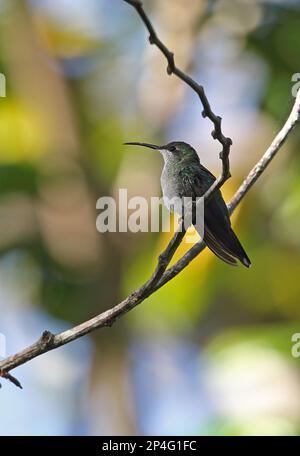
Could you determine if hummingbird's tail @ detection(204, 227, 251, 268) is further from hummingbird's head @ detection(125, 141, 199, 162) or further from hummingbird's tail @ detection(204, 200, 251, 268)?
hummingbird's head @ detection(125, 141, 199, 162)

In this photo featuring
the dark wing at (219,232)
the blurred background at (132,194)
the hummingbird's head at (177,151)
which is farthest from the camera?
the blurred background at (132,194)

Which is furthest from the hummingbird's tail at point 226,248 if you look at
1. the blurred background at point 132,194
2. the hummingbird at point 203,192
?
the blurred background at point 132,194

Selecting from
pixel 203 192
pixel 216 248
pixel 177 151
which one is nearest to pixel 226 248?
pixel 216 248

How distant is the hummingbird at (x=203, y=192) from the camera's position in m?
3.28

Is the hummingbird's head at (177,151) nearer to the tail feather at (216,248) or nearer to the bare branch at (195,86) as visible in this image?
the tail feather at (216,248)

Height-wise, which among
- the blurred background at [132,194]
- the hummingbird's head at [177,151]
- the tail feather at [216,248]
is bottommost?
the tail feather at [216,248]

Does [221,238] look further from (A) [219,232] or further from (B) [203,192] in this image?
(B) [203,192]

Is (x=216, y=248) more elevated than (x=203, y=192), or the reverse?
(x=203, y=192)

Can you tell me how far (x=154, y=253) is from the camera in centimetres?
712

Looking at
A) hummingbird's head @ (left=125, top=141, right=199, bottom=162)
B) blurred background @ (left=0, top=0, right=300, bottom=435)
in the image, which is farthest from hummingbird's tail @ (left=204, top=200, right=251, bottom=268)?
blurred background @ (left=0, top=0, right=300, bottom=435)

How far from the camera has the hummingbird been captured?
10.8 ft

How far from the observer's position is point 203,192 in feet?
11.3

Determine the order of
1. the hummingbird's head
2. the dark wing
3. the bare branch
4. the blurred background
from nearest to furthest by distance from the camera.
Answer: the bare branch < the dark wing < the hummingbird's head < the blurred background

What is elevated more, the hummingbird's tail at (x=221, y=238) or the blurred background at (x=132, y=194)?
the blurred background at (x=132, y=194)
